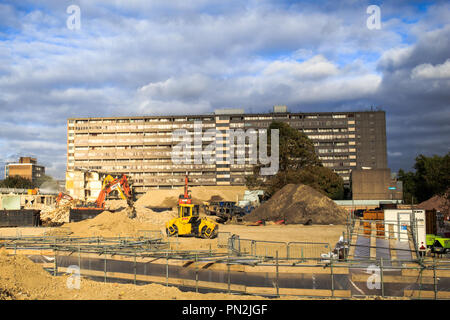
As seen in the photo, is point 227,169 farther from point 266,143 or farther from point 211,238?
point 211,238

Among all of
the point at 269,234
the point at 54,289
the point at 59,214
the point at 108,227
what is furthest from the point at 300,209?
the point at 54,289

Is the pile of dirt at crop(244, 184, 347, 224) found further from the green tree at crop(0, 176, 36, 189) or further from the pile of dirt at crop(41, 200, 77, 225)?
the green tree at crop(0, 176, 36, 189)

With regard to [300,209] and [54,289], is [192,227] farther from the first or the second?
[300,209]

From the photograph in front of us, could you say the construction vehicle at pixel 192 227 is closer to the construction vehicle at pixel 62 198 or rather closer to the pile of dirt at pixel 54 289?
the pile of dirt at pixel 54 289

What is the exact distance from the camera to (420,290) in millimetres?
18344

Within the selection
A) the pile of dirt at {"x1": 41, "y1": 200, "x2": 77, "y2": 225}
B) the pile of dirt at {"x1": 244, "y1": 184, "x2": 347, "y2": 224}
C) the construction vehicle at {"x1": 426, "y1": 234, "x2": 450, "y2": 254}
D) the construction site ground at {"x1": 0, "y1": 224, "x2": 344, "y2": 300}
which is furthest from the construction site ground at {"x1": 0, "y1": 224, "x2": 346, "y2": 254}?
the construction site ground at {"x1": 0, "y1": 224, "x2": 344, "y2": 300}

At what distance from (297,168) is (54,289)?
82207 mm

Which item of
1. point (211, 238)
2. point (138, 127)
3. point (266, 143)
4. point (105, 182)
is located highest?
point (138, 127)

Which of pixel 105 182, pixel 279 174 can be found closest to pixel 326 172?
pixel 279 174

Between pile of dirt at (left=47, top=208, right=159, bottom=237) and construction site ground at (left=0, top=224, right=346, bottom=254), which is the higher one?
pile of dirt at (left=47, top=208, right=159, bottom=237)

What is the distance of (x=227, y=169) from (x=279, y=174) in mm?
61956

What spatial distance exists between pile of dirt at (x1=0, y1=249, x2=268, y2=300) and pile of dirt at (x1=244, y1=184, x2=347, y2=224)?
47.5 m

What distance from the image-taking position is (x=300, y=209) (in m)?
64.2

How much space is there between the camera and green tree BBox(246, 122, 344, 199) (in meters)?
87.1
